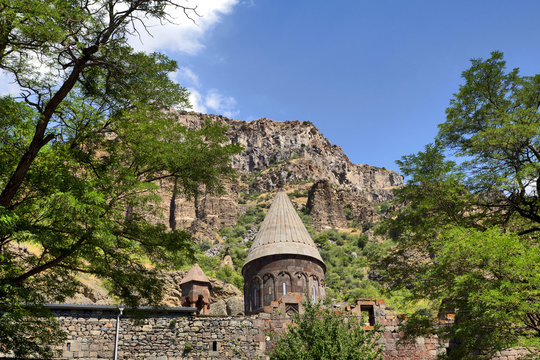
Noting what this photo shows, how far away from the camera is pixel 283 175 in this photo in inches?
4385

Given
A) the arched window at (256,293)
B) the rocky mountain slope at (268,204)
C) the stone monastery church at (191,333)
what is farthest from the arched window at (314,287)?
the stone monastery church at (191,333)

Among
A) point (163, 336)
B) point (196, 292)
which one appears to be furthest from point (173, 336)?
point (196, 292)

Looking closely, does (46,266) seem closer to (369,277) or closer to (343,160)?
(369,277)

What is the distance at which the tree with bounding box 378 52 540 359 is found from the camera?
9.98m

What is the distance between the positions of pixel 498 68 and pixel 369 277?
41.4 meters

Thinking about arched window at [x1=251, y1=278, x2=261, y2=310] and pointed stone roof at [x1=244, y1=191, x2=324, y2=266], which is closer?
arched window at [x1=251, y1=278, x2=261, y2=310]

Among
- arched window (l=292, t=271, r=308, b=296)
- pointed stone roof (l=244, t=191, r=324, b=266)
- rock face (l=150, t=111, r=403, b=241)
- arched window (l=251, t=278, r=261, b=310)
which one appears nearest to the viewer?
arched window (l=292, t=271, r=308, b=296)

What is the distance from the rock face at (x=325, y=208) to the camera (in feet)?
274

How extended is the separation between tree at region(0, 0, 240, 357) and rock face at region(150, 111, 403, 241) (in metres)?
66.9

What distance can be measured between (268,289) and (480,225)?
1267 centimetres

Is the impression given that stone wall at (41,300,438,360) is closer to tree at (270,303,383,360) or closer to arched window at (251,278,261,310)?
tree at (270,303,383,360)

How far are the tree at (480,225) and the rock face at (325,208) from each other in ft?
224

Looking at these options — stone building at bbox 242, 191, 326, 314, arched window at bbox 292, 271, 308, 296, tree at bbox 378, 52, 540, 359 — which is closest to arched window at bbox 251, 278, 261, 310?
stone building at bbox 242, 191, 326, 314

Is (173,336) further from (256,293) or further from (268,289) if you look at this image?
(256,293)
